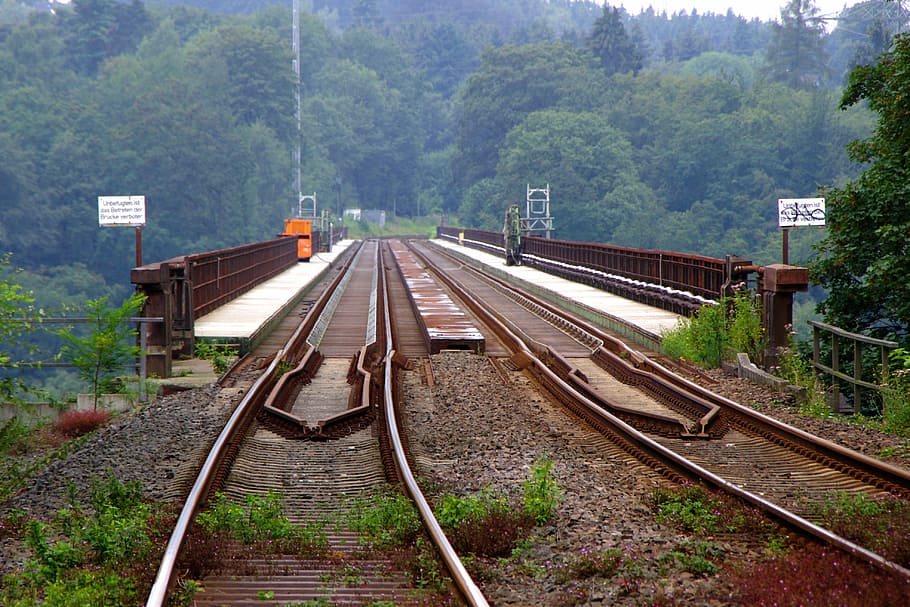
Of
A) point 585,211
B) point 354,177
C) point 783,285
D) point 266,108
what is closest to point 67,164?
point 266,108

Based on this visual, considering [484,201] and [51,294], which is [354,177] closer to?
[484,201]

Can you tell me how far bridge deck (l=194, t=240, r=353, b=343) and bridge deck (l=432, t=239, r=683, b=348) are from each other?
7290 millimetres

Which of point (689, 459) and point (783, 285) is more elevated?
point (783, 285)

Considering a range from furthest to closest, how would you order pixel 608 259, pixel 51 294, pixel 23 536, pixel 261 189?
pixel 261 189
pixel 51 294
pixel 608 259
pixel 23 536

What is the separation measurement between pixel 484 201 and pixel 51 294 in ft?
194

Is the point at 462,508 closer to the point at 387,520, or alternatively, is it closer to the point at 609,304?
the point at 387,520

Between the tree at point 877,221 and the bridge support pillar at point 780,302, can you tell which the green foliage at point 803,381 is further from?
the tree at point 877,221

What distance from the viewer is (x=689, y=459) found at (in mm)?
10148

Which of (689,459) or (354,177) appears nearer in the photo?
(689,459)

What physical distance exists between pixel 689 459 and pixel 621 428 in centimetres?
119

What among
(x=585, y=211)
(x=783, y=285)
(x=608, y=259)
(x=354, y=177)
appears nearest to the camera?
(x=783, y=285)

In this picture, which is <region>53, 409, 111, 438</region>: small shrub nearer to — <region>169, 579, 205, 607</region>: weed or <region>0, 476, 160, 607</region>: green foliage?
<region>0, 476, 160, 607</region>: green foliage

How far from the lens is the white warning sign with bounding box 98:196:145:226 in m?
21.7

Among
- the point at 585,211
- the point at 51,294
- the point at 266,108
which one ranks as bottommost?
the point at 51,294
